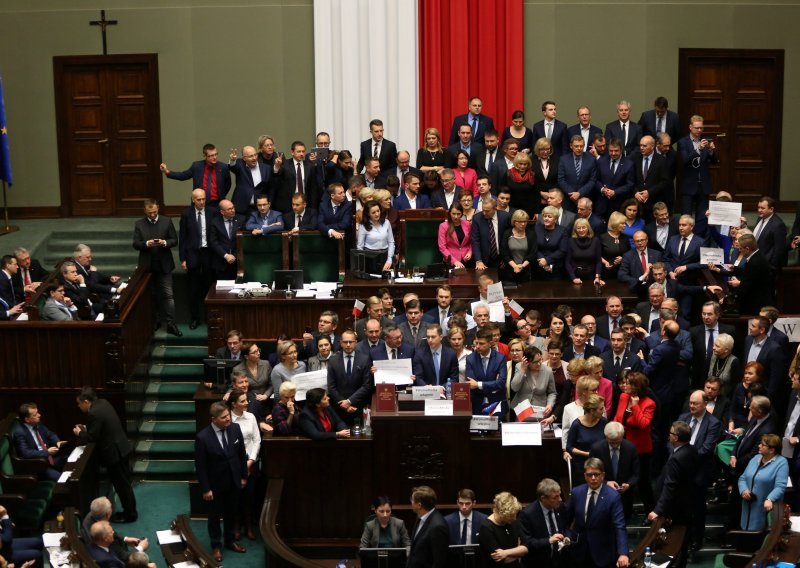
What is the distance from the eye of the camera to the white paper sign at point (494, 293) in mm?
13414

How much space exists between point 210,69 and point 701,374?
8882 mm

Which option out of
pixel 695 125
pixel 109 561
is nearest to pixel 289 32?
pixel 695 125

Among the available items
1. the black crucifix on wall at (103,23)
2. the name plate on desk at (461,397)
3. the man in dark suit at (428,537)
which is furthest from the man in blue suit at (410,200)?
the black crucifix on wall at (103,23)

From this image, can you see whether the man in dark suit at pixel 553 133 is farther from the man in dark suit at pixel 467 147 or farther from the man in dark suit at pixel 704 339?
the man in dark suit at pixel 704 339

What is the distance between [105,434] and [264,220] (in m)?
3.49

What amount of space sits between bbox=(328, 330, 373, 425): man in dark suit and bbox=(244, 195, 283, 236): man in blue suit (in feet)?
9.98

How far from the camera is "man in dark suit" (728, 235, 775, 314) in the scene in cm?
1345

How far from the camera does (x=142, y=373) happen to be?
571 inches

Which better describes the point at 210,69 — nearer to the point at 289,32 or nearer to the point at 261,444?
the point at 289,32

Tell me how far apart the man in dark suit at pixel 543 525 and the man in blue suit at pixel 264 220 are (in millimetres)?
5743

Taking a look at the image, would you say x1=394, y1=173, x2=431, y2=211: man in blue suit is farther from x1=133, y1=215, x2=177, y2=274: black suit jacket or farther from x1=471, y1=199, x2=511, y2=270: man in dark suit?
x1=133, y1=215, x2=177, y2=274: black suit jacket

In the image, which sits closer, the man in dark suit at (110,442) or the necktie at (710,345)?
the man in dark suit at (110,442)

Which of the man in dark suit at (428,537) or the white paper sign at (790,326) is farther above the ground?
the white paper sign at (790,326)

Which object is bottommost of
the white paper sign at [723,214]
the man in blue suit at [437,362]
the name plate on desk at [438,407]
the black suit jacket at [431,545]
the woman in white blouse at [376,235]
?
the black suit jacket at [431,545]
